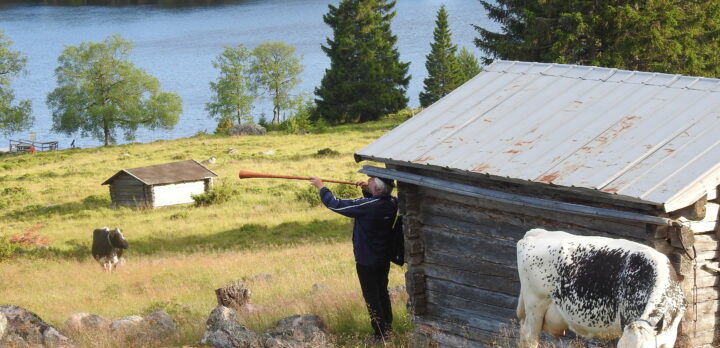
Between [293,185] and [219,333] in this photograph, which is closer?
[219,333]

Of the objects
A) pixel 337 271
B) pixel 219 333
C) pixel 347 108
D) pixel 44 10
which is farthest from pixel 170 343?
pixel 44 10

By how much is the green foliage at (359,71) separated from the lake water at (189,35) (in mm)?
9571

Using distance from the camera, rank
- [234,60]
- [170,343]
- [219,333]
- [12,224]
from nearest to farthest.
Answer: [219,333]
[170,343]
[12,224]
[234,60]

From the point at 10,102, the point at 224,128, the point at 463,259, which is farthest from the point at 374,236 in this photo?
the point at 10,102

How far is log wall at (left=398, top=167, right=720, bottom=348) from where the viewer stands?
8094 millimetres

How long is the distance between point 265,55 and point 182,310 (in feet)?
224

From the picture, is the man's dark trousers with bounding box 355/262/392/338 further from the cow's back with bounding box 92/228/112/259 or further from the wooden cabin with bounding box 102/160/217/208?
A: the wooden cabin with bounding box 102/160/217/208

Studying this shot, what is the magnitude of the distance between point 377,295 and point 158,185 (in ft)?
79.4

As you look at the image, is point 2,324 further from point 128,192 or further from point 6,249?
point 128,192

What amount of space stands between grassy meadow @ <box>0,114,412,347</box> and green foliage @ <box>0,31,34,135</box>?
84.7 feet

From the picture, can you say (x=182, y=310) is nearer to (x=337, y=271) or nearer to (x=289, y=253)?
(x=337, y=271)

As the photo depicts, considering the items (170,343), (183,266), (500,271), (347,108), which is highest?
(500,271)

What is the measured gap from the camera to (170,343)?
11297 millimetres

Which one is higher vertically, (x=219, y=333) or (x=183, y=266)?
(x=219, y=333)
